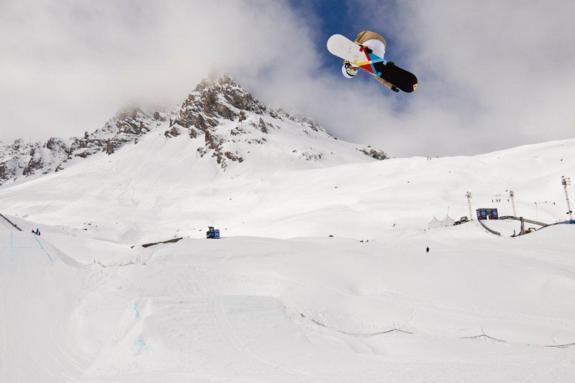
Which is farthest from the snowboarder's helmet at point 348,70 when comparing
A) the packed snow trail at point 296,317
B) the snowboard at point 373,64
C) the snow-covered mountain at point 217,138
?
the snow-covered mountain at point 217,138

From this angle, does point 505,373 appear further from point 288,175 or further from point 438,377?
point 288,175

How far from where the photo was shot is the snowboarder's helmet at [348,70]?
10820 millimetres

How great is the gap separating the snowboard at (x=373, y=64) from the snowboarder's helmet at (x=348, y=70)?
0.28 m

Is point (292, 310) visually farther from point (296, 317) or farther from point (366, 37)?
point (366, 37)

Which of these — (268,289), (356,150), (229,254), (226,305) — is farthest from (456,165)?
(356,150)

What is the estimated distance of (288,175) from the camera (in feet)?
255

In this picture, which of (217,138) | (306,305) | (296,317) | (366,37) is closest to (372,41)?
(366,37)

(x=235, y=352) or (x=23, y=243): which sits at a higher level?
(x=23, y=243)

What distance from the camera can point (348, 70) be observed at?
10.9 meters

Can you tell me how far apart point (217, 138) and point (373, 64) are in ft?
321

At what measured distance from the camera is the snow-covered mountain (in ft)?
320

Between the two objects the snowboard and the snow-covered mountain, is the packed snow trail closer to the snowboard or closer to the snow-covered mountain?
the snowboard

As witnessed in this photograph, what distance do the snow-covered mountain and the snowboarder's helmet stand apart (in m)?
76.9

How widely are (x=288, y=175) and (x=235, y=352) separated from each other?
6930cm
